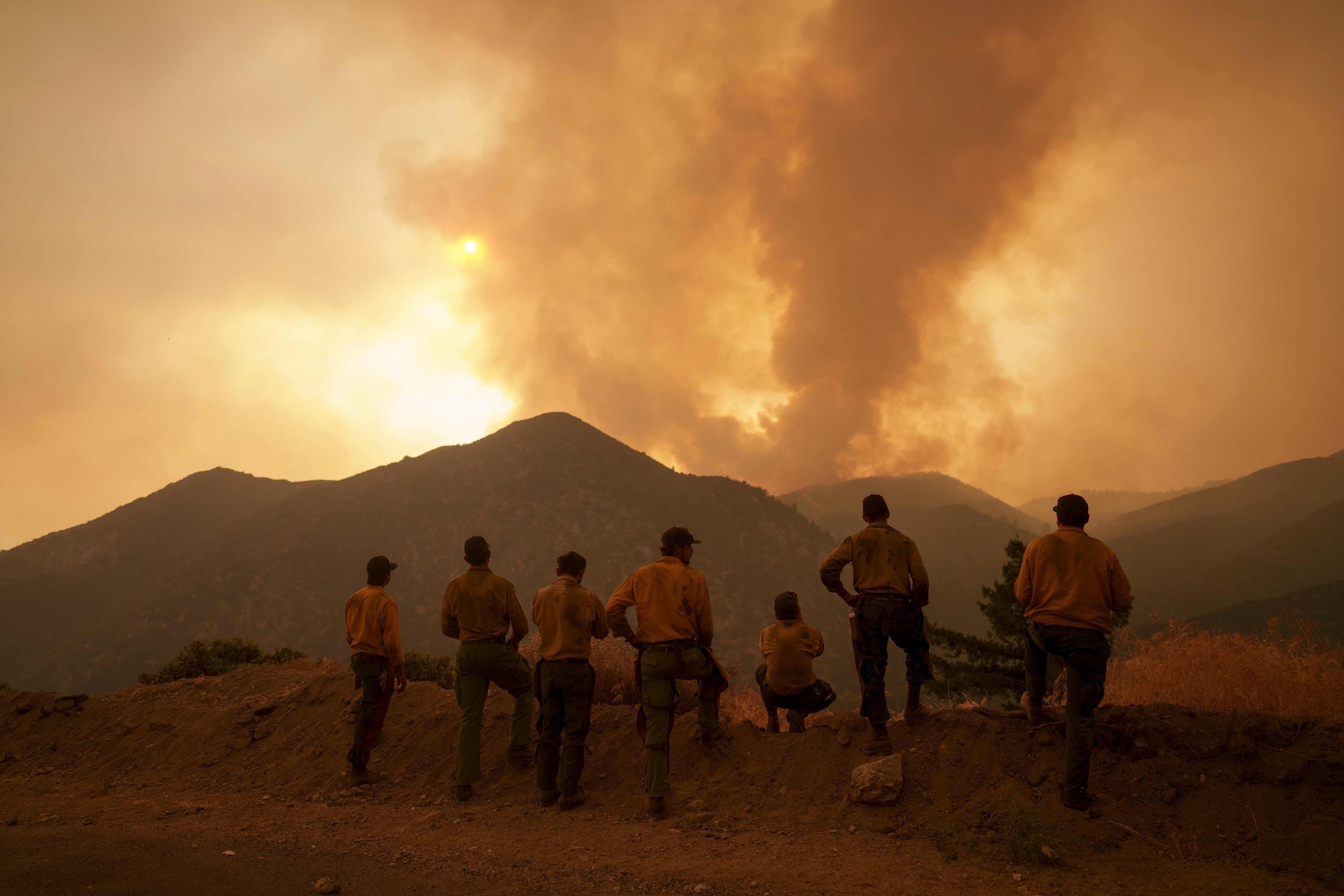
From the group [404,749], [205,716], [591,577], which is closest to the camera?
[404,749]

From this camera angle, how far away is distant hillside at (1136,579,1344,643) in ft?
155

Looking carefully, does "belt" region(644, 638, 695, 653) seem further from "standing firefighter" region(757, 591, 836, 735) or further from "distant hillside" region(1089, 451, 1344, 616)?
"distant hillside" region(1089, 451, 1344, 616)

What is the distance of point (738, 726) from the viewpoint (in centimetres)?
795

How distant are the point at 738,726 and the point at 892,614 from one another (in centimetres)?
233

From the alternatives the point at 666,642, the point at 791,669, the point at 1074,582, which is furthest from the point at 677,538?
the point at 1074,582

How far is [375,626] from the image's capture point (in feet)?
27.1

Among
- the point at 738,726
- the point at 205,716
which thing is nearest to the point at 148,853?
the point at 738,726

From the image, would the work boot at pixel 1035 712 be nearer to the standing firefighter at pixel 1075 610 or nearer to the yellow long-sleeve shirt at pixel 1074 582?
the standing firefighter at pixel 1075 610

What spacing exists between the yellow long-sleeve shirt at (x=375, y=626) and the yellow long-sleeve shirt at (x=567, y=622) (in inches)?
84.1

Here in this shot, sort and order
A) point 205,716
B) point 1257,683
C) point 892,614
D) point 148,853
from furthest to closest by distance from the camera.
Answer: point 205,716 < point 1257,683 < point 892,614 < point 148,853

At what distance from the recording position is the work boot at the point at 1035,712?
656 centimetres

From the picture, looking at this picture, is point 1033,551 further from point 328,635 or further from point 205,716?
point 328,635

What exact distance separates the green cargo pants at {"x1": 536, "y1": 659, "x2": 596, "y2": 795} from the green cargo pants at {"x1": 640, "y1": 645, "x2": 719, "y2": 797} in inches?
23.9

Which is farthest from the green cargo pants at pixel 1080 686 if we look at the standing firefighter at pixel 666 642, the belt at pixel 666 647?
the belt at pixel 666 647
